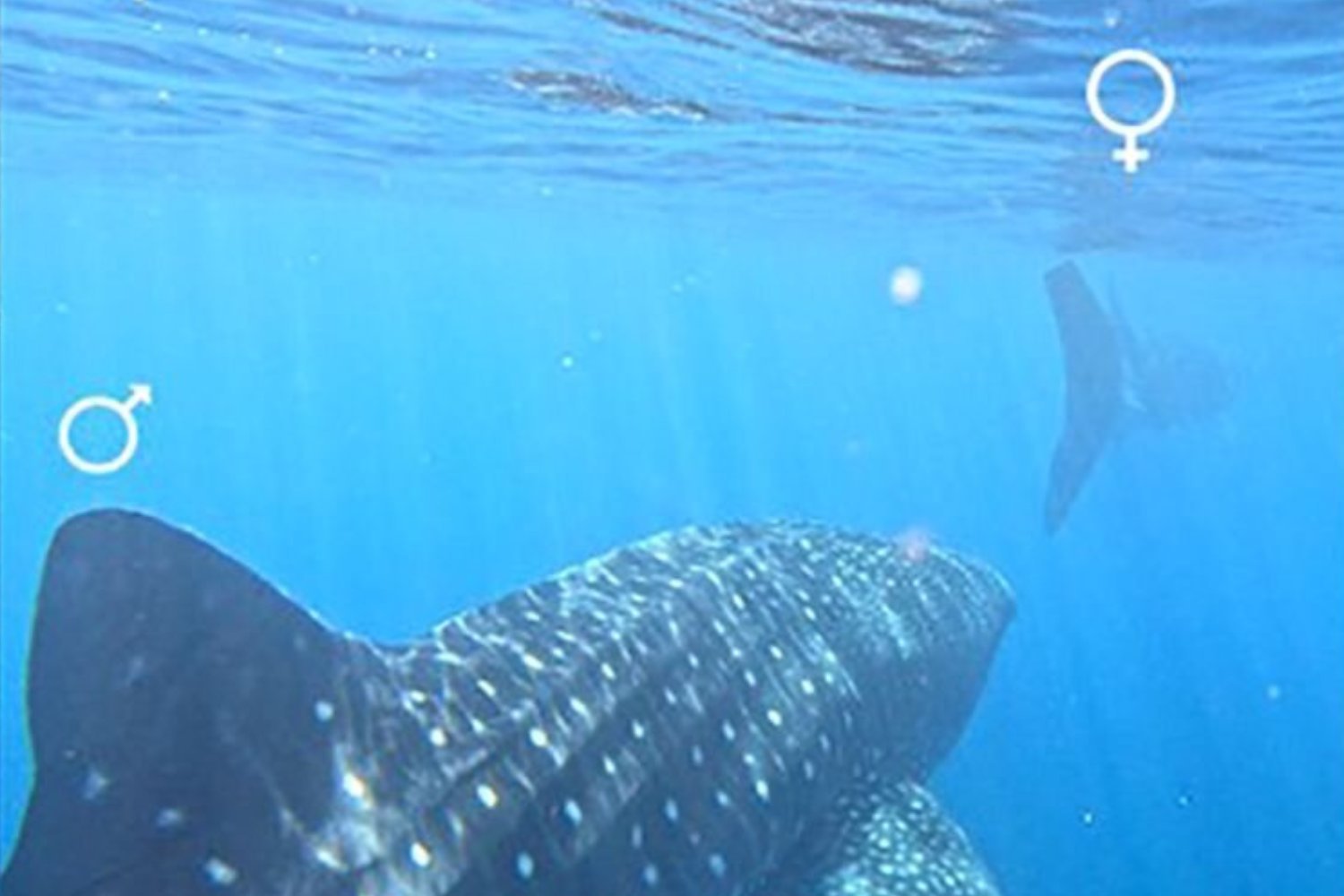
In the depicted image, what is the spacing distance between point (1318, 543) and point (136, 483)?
71510 millimetres

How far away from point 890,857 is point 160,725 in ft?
14.7

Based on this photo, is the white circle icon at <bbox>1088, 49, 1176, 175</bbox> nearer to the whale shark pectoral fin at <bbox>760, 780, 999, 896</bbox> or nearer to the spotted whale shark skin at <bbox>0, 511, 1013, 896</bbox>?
the spotted whale shark skin at <bbox>0, 511, 1013, 896</bbox>

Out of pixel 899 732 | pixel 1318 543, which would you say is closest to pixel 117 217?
pixel 899 732

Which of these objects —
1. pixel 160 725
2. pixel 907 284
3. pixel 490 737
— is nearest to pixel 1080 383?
pixel 490 737

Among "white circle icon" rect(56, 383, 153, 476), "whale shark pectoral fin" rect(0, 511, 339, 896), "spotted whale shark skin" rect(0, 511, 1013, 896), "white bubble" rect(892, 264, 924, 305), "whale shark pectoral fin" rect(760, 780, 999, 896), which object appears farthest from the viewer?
"white bubble" rect(892, 264, 924, 305)

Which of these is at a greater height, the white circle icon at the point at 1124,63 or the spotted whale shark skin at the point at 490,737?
the white circle icon at the point at 1124,63

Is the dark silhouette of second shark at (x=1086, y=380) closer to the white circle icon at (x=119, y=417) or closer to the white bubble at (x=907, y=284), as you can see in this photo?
the white circle icon at (x=119, y=417)

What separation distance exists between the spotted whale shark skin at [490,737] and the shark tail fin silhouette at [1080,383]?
44.7 ft

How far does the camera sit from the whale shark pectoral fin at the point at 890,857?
852 centimetres

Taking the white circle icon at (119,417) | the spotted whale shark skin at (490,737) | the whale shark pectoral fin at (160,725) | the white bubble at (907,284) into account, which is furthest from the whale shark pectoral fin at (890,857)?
the white bubble at (907,284)

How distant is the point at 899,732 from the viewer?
9773 mm

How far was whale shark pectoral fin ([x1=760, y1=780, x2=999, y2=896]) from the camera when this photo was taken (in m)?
8.52

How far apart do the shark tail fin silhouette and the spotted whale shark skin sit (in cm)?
1362

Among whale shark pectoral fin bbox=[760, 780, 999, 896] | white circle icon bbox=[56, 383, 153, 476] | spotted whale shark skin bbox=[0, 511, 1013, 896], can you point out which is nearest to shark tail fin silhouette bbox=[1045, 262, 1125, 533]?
spotted whale shark skin bbox=[0, 511, 1013, 896]
